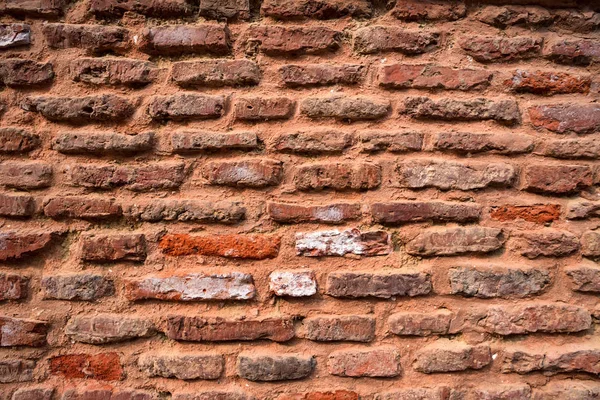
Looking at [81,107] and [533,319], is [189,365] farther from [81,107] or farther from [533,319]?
[533,319]

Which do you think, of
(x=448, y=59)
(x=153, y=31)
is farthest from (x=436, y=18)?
(x=153, y=31)

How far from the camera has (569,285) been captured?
3.84ft

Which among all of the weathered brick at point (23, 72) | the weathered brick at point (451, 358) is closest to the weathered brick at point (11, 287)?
the weathered brick at point (23, 72)

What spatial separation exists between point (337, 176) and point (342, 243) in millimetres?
190

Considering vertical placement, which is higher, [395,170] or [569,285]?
[395,170]

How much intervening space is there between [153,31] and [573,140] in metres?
1.26

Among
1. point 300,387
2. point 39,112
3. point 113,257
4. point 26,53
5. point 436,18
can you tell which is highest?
point 436,18

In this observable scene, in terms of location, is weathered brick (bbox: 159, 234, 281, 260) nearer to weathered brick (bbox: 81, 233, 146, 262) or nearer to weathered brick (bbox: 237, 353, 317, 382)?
weathered brick (bbox: 81, 233, 146, 262)

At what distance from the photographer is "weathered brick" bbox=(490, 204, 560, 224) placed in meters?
1.18

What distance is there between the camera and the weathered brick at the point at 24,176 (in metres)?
1.17

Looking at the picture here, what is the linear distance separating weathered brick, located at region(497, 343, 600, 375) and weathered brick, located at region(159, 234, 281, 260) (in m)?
0.72

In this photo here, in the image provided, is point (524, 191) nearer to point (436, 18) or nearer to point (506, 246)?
point (506, 246)

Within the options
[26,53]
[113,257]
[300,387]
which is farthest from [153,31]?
[300,387]

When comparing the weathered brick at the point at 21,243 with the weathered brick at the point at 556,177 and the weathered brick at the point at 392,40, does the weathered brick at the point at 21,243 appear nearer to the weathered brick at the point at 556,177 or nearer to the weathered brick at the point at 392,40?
the weathered brick at the point at 392,40
